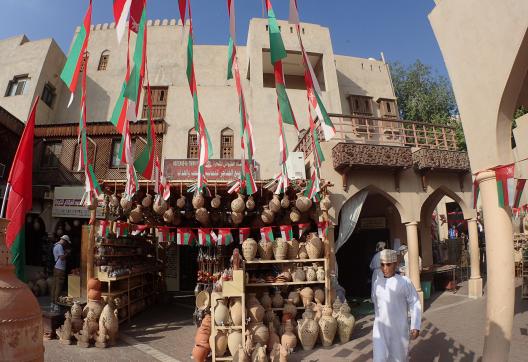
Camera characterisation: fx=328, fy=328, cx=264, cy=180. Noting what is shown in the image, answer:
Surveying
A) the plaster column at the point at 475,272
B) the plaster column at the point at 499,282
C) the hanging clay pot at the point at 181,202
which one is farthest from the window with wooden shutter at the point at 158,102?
the plaster column at the point at 499,282

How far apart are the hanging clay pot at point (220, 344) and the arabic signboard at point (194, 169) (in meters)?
8.58

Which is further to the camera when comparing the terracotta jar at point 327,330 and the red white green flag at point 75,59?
the terracotta jar at point 327,330

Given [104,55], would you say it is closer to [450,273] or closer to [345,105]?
[345,105]

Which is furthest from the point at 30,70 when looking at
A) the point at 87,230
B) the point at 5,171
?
the point at 87,230

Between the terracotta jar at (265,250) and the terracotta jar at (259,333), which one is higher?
the terracotta jar at (265,250)

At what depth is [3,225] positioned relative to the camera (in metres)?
2.65

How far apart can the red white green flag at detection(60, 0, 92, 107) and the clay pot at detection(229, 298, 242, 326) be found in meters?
3.90

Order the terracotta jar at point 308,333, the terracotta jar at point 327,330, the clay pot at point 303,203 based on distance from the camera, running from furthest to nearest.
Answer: the clay pot at point 303,203 → the terracotta jar at point 327,330 → the terracotta jar at point 308,333

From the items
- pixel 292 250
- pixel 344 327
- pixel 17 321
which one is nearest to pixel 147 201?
pixel 292 250

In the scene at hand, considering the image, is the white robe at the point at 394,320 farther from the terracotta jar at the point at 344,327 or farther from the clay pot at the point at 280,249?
the clay pot at the point at 280,249

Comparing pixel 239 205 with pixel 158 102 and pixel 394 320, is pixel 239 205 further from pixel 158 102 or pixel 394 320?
pixel 158 102

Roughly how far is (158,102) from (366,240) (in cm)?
1113

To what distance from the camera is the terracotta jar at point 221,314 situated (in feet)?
17.7

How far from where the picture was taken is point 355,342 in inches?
244
